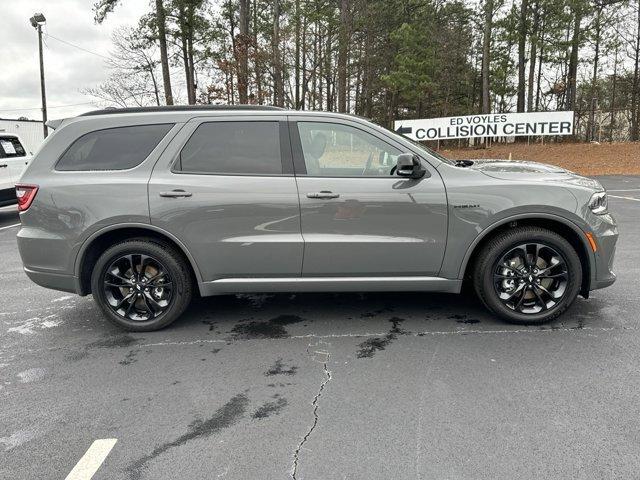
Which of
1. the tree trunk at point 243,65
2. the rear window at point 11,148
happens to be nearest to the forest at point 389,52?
the tree trunk at point 243,65

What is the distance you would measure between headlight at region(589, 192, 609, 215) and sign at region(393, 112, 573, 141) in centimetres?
2094

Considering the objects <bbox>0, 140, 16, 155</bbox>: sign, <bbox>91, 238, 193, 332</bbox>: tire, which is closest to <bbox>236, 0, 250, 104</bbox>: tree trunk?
<bbox>0, 140, 16, 155</bbox>: sign

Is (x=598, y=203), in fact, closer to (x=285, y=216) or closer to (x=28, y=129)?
(x=285, y=216)

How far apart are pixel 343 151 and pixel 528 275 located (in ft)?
6.06

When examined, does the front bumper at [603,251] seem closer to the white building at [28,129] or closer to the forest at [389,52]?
the forest at [389,52]

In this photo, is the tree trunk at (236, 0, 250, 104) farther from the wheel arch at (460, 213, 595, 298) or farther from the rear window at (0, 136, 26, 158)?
the wheel arch at (460, 213, 595, 298)

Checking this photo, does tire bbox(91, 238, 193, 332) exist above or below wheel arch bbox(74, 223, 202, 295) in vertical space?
below

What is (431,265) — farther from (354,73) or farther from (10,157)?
(354,73)

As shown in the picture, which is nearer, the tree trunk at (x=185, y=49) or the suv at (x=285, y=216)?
the suv at (x=285, y=216)

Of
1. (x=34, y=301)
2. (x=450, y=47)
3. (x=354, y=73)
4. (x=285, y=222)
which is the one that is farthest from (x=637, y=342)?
(x=450, y=47)

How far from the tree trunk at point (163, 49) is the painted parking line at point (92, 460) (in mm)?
26858

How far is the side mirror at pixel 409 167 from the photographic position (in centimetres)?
385

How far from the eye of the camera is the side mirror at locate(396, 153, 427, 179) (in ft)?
12.6

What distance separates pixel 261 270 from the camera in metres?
4.12
